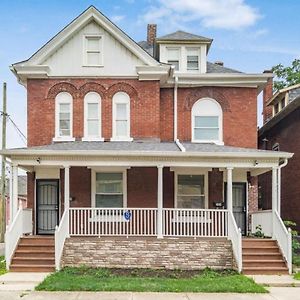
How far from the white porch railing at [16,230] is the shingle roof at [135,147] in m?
2.17

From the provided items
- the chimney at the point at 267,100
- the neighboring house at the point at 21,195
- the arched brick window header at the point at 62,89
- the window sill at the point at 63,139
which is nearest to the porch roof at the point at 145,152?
the window sill at the point at 63,139

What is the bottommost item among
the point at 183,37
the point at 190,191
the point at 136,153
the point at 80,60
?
the point at 190,191

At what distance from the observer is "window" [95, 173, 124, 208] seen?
19422 millimetres

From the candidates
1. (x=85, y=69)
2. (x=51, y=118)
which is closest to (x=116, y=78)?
(x=85, y=69)

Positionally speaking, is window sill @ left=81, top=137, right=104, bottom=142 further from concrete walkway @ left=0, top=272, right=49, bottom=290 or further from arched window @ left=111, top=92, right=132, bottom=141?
concrete walkway @ left=0, top=272, right=49, bottom=290

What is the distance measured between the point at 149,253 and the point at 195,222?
1820mm

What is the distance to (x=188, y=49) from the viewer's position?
71.4 feet

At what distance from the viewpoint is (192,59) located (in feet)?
71.2

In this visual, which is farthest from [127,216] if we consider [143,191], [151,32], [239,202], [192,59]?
[151,32]

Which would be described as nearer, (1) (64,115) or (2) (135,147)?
(2) (135,147)

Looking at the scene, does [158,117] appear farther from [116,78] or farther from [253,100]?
[253,100]

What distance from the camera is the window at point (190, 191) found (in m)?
19.7

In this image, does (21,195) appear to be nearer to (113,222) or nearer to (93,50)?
(93,50)

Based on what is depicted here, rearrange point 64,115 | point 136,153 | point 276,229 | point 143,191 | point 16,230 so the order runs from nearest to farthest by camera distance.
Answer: point 16,230
point 136,153
point 276,229
point 143,191
point 64,115
